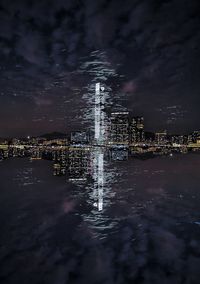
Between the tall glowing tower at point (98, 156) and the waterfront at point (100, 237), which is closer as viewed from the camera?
the waterfront at point (100, 237)

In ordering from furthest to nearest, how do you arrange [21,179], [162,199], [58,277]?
1. [21,179]
2. [162,199]
3. [58,277]

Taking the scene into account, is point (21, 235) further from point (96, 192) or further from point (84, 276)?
point (96, 192)

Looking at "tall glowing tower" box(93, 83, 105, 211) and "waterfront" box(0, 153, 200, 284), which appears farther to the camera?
"tall glowing tower" box(93, 83, 105, 211)

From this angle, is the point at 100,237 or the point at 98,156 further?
the point at 98,156

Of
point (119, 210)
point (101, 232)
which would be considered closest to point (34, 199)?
point (119, 210)

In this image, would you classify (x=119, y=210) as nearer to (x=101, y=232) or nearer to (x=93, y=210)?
(x=93, y=210)

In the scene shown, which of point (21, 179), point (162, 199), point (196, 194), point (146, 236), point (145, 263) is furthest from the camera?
point (21, 179)

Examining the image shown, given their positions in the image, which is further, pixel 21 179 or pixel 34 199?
pixel 21 179

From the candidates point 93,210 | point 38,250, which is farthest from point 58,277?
point 93,210
